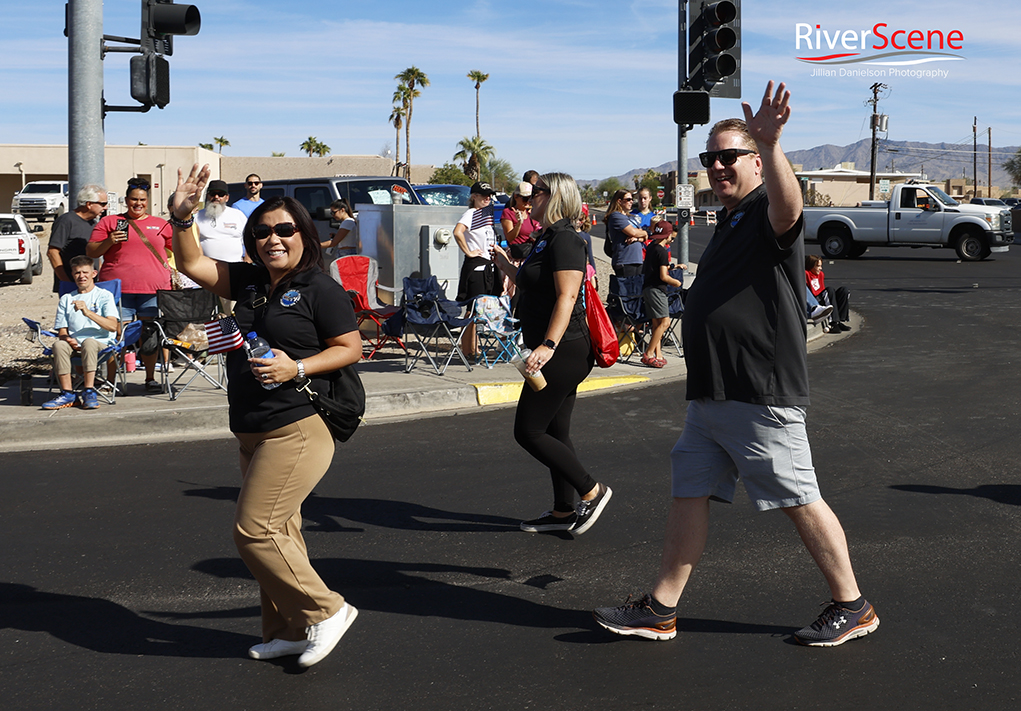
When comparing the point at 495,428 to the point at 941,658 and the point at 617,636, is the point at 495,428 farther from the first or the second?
the point at 941,658

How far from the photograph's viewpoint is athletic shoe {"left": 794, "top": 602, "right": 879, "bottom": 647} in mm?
3875

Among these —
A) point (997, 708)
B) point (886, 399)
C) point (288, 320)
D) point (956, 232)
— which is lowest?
point (997, 708)

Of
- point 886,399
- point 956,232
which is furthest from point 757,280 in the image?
point 956,232

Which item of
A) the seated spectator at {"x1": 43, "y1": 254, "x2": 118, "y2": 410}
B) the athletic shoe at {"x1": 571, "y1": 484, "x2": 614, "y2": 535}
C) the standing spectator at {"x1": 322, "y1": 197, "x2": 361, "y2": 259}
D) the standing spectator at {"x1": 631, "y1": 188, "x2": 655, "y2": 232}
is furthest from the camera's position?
the standing spectator at {"x1": 322, "y1": 197, "x2": 361, "y2": 259}

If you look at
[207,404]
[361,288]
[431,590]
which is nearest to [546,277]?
[431,590]

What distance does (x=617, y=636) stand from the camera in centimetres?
403

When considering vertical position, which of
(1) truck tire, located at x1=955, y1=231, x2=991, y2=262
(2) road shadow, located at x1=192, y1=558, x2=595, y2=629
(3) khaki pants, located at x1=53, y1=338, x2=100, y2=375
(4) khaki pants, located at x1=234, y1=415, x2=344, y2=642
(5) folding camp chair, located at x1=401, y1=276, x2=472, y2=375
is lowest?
(2) road shadow, located at x1=192, y1=558, x2=595, y2=629

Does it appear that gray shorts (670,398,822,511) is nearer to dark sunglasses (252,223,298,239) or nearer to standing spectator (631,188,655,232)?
dark sunglasses (252,223,298,239)

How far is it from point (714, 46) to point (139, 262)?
257 inches

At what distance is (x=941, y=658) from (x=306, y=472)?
7.90 feet

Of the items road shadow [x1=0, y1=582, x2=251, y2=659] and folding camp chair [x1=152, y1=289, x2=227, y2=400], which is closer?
road shadow [x1=0, y1=582, x2=251, y2=659]

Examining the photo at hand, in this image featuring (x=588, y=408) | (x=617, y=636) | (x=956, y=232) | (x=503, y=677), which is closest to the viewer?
(x=503, y=677)

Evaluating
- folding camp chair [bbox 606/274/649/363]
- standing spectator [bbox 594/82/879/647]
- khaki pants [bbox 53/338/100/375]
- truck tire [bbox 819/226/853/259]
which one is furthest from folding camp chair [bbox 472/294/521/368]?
truck tire [bbox 819/226/853/259]

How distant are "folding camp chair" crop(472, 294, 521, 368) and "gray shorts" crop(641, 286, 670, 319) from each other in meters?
1.49
